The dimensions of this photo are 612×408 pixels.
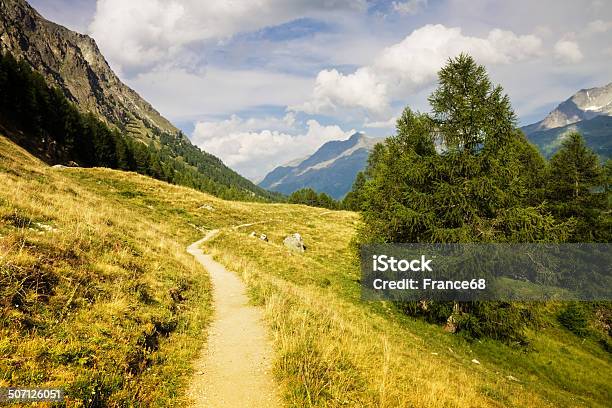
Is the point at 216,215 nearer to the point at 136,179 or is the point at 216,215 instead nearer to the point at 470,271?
the point at 136,179

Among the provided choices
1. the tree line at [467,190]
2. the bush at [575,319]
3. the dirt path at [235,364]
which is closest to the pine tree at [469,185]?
the tree line at [467,190]

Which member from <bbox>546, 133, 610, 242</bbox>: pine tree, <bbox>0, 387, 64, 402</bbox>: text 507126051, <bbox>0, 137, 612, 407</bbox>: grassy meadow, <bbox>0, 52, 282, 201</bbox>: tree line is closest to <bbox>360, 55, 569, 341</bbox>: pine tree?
<bbox>0, 137, 612, 407</bbox>: grassy meadow

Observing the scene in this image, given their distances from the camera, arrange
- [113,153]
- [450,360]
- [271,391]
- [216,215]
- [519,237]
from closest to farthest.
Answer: [271,391], [450,360], [519,237], [216,215], [113,153]

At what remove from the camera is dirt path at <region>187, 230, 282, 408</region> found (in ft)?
21.7

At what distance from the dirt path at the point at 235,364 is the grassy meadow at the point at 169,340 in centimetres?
34

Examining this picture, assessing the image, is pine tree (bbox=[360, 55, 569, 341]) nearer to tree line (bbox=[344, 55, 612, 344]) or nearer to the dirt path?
tree line (bbox=[344, 55, 612, 344])

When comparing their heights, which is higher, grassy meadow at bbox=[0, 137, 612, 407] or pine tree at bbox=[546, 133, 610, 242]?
pine tree at bbox=[546, 133, 610, 242]

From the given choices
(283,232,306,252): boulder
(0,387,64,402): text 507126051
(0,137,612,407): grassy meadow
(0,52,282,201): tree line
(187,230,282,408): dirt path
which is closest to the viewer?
(0,387,64,402): text 507126051

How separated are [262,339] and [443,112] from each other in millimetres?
15146

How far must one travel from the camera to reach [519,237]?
50.9 ft

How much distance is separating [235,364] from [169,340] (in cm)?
199

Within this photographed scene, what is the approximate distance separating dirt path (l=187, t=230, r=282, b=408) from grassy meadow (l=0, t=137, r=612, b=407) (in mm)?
339

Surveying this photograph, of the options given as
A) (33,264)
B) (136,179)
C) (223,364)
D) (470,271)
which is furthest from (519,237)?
(136,179)

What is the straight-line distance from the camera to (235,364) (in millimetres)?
8008
